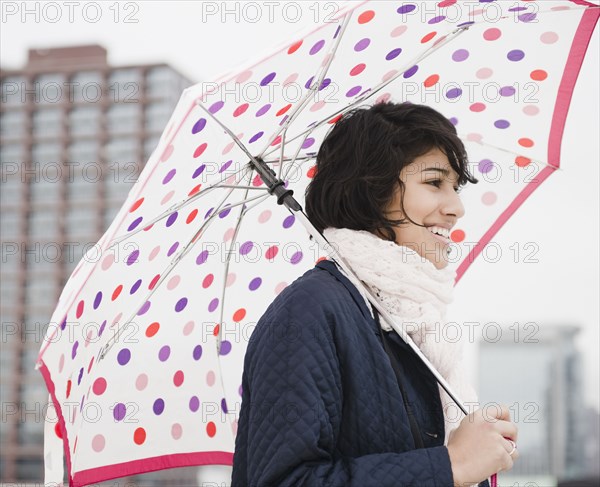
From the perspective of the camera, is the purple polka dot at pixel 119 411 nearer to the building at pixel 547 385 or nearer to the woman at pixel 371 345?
the woman at pixel 371 345

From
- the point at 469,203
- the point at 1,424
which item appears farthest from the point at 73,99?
the point at 469,203

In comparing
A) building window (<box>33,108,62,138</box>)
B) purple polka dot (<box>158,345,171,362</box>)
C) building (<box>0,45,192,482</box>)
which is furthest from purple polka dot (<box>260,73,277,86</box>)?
building window (<box>33,108,62,138</box>)

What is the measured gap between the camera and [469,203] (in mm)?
2162

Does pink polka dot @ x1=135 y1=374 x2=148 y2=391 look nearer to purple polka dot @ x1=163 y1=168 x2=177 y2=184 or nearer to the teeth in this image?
purple polka dot @ x1=163 y1=168 x2=177 y2=184

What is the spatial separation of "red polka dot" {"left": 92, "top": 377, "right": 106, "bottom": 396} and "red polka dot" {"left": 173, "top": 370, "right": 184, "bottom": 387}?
0.18 meters

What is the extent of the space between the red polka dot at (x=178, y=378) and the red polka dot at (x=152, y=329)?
125mm

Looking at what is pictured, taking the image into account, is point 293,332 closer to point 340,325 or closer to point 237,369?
point 340,325

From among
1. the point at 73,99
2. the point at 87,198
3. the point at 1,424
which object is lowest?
the point at 1,424

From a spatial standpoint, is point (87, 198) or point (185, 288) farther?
point (87, 198)

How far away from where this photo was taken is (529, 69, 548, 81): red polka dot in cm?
202

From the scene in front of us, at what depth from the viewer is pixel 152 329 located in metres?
1.91

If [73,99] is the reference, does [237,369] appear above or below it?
below

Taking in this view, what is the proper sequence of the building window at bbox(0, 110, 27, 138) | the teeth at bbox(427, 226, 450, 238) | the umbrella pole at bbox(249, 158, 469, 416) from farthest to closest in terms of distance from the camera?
the building window at bbox(0, 110, 27, 138), the teeth at bbox(427, 226, 450, 238), the umbrella pole at bbox(249, 158, 469, 416)

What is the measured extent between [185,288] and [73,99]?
220ft
